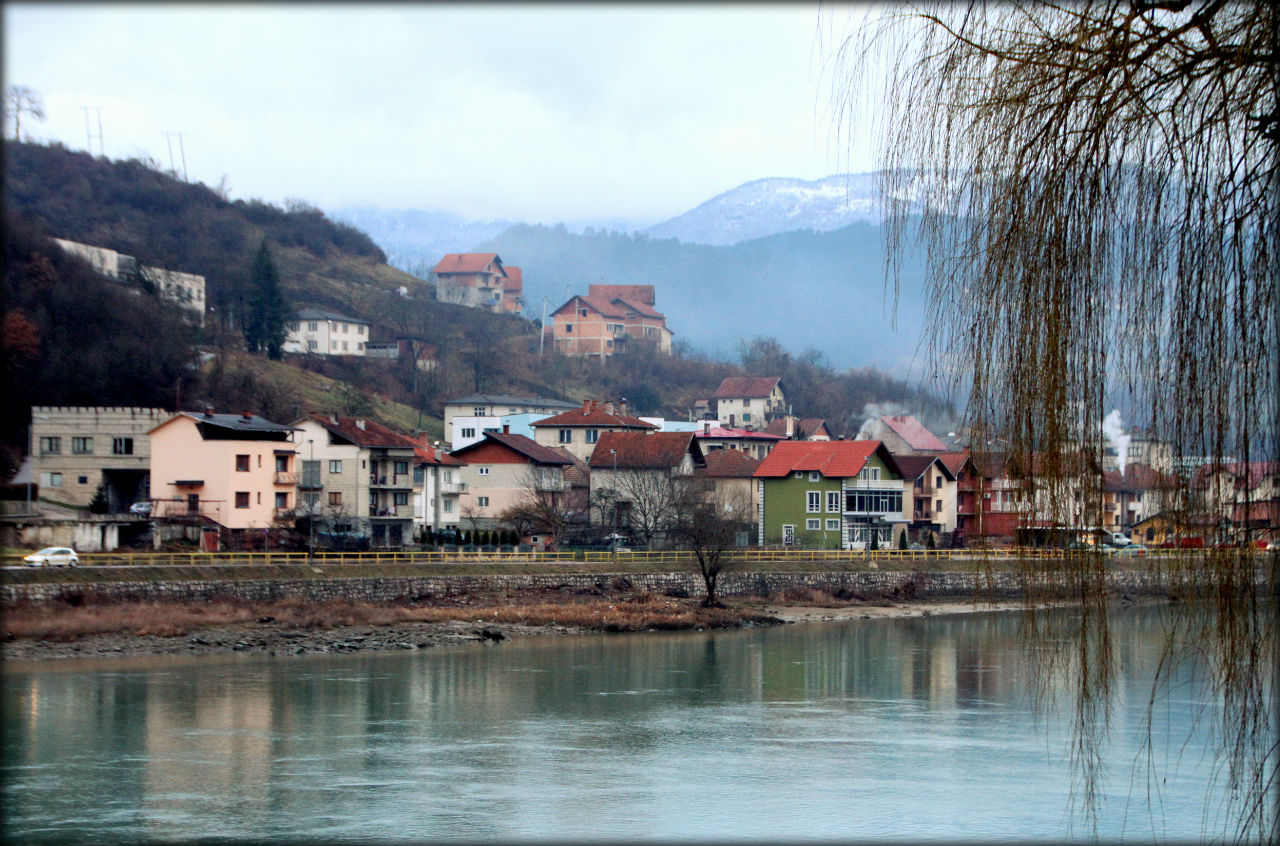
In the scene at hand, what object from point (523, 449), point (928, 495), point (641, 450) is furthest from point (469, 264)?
point (928, 495)

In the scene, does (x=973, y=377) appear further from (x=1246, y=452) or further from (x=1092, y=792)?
(x=1092, y=792)

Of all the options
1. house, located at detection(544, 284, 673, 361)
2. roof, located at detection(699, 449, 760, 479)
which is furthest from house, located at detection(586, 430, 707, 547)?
house, located at detection(544, 284, 673, 361)

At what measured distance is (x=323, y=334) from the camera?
274ft

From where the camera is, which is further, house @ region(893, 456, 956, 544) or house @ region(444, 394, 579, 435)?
house @ region(444, 394, 579, 435)

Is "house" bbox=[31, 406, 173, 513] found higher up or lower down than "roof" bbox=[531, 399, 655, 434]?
lower down

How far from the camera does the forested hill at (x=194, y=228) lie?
83562 mm

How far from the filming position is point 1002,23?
5.75m

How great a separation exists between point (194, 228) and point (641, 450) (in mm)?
54473

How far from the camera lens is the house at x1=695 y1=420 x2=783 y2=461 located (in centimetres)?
7031

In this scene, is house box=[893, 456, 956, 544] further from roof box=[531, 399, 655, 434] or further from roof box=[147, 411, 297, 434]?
roof box=[147, 411, 297, 434]

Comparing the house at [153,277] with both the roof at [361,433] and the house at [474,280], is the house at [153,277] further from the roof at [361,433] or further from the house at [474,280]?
the house at [474,280]

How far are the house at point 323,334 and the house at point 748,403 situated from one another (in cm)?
2728

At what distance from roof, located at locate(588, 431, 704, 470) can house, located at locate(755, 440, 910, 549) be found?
403cm

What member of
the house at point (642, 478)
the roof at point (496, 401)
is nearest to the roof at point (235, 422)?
the house at point (642, 478)
